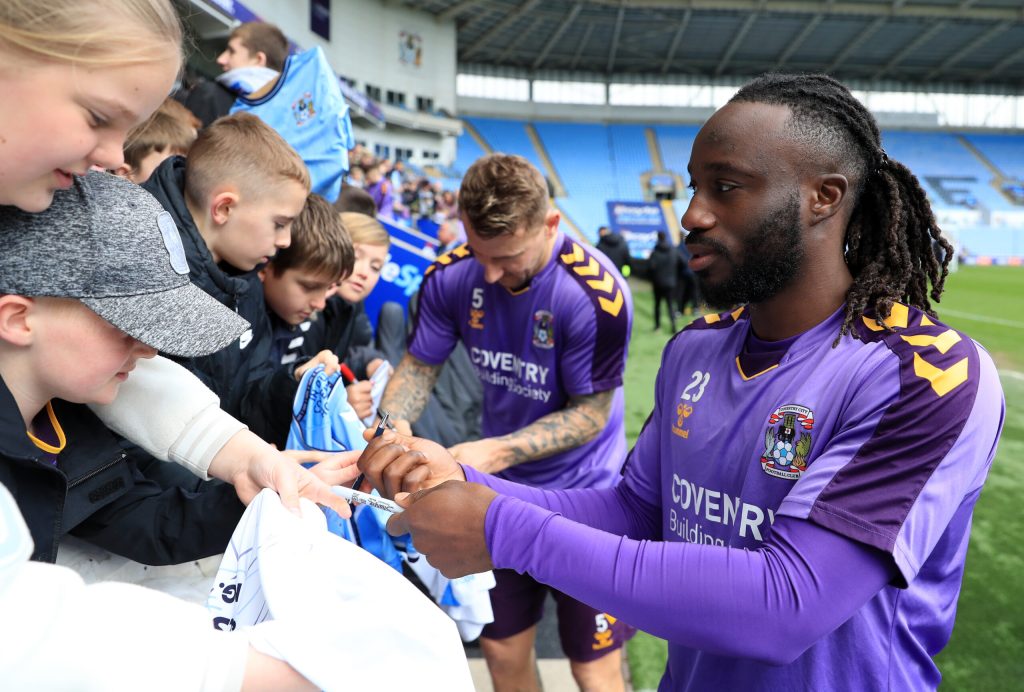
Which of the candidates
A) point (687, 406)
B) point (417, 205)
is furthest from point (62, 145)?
point (417, 205)

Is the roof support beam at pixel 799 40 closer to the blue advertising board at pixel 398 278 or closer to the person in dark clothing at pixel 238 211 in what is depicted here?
the blue advertising board at pixel 398 278

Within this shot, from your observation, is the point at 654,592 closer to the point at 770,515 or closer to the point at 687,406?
the point at 770,515

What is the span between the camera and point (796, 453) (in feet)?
4.37

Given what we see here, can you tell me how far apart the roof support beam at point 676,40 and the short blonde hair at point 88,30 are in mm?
35519

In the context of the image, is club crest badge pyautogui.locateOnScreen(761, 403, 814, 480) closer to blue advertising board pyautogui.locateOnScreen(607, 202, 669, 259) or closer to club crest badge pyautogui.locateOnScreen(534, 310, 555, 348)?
club crest badge pyautogui.locateOnScreen(534, 310, 555, 348)

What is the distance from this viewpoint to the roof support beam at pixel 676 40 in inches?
1324

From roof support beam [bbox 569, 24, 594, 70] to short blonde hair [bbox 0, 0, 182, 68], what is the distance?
36.9 meters

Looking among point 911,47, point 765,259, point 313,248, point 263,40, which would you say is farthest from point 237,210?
point 911,47

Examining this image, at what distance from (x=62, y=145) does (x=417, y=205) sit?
1440cm

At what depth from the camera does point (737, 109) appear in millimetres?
1414

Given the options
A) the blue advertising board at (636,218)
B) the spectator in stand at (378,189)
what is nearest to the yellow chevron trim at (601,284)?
the spectator in stand at (378,189)

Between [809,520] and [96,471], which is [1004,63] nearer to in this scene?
[809,520]

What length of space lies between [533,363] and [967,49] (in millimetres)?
43924

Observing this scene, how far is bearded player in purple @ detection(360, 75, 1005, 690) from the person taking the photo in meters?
1.17
